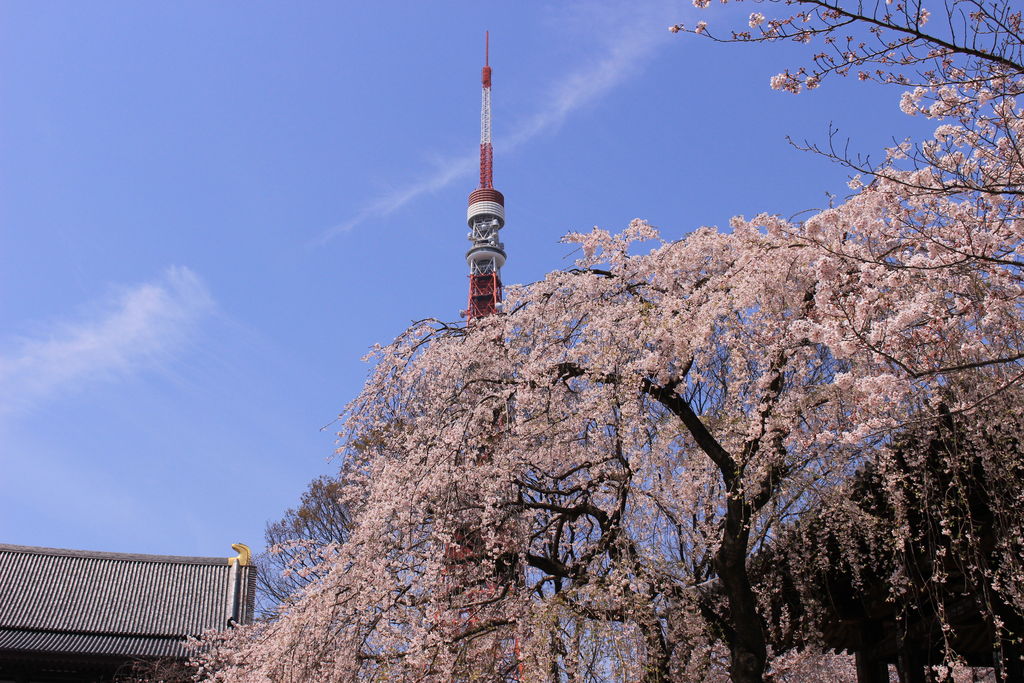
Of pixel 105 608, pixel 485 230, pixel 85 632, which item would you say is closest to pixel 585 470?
pixel 85 632

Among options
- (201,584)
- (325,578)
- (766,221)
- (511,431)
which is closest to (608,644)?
(511,431)

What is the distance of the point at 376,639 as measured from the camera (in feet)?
25.1

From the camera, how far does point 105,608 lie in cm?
1934

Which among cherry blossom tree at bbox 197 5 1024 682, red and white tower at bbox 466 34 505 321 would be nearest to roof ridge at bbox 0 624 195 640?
cherry blossom tree at bbox 197 5 1024 682

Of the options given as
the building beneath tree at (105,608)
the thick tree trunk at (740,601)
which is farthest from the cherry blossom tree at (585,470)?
the building beneath tree at (105,608)

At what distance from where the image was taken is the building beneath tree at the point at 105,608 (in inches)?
664

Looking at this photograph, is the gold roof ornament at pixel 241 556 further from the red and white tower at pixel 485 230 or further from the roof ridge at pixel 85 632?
the red and white tower at pixel 485 230

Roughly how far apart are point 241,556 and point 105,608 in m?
2.90

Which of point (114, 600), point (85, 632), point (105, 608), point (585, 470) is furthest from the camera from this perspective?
point (114, 600)

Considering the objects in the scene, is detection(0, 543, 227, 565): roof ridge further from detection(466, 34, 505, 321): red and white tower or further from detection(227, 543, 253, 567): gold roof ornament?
detection(466, 34, 505, 321): red and white tower

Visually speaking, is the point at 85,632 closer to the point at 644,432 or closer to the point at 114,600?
the point at 114,600

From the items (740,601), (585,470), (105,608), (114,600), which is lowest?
(740,601)

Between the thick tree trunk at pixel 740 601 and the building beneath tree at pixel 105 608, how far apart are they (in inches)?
536

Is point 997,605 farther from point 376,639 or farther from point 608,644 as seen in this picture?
point 376,639
